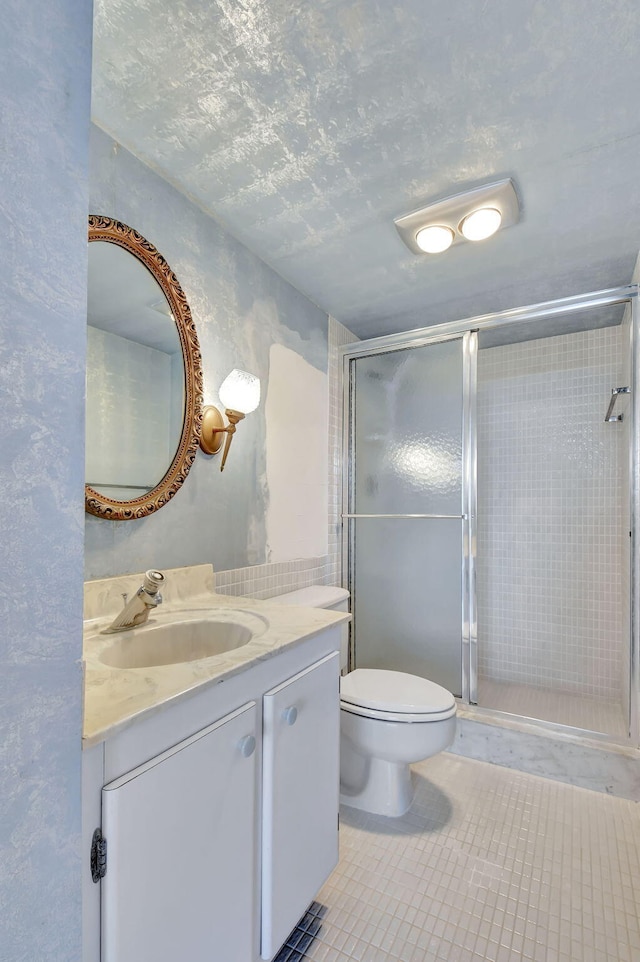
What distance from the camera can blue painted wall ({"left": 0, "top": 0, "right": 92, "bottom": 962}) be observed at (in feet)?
1.65

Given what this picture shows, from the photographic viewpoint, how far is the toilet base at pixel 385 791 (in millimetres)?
1724

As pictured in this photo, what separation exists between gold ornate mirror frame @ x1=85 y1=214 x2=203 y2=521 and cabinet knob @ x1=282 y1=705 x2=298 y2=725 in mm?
708

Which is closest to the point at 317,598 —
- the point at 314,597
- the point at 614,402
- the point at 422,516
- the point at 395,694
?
the point at 314,597

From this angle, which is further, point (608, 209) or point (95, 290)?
point (608, 209)

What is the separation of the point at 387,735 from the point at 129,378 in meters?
1.53

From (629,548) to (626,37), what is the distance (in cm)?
177

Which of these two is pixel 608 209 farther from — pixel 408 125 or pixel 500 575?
pixel 500 575

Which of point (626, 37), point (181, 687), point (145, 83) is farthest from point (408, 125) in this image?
point (181, 687)

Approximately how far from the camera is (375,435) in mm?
2654

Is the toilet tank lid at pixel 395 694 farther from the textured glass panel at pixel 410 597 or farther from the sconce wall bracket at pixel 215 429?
the sconce wall bracket at pixel 215 429

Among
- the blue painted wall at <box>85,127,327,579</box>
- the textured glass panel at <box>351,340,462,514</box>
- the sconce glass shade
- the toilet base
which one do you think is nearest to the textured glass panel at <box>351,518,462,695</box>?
the textured glass panel at <box>351,340,462,514</box>

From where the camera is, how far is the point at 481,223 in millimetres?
1610

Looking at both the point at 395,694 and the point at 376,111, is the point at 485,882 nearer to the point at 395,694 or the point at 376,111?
the point at 395,694

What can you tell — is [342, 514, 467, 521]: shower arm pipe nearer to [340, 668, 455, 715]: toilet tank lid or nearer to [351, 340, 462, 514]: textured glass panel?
[351, 340, 462, 514]: textured glass panel
